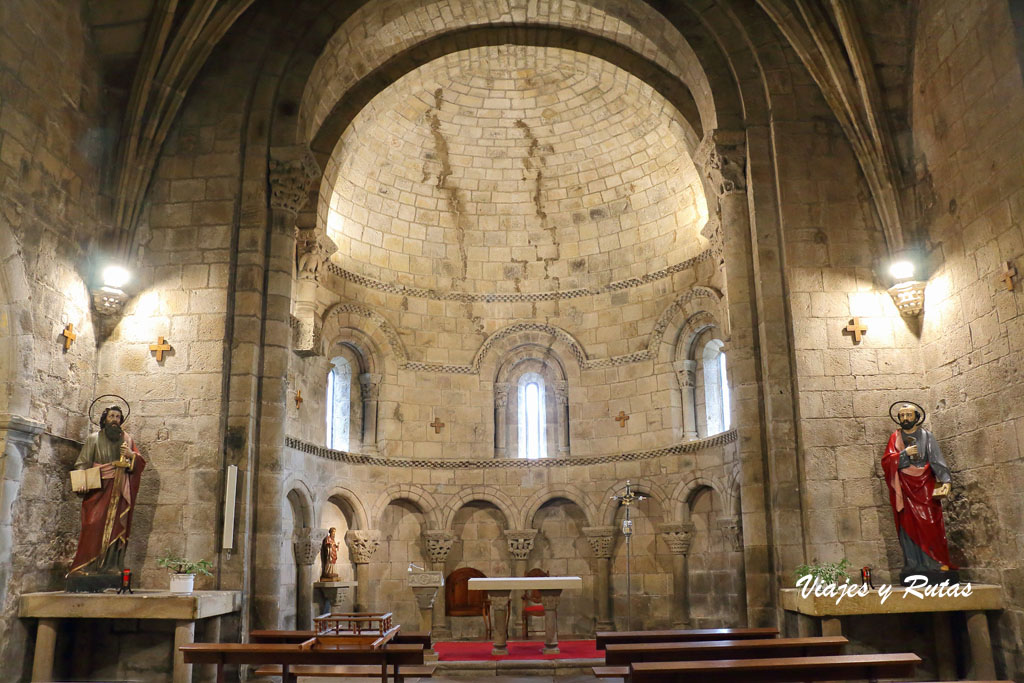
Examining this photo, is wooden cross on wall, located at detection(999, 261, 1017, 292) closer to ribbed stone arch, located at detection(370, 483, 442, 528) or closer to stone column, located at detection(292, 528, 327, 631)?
ribbed stone arch, located at detection(370, 483, 442, 528)

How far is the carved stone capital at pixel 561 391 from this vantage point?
55.7ft

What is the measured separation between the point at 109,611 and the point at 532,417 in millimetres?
9240

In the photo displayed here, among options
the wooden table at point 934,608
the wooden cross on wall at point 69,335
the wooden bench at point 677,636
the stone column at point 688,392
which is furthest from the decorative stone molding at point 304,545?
the wooden table at point 934,608

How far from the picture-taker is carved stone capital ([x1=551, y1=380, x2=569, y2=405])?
16969mm

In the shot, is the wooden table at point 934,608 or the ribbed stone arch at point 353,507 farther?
the ribbed stone arch at point 353,507

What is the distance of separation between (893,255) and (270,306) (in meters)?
8.16

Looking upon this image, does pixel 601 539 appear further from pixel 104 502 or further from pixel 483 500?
pixel 104 502

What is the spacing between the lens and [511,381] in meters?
17.3

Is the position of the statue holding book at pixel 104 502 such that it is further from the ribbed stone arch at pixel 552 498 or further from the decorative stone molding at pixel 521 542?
the ribbed stone arch at pixel 552 498

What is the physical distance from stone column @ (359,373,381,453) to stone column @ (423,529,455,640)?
1.84 meters

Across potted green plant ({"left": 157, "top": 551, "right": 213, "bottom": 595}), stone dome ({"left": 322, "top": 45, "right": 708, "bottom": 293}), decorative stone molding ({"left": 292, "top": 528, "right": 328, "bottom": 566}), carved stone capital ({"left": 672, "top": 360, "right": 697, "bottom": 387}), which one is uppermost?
stone dome ({"left": 322, "top": 45, "right": 708, "bottom": 293})

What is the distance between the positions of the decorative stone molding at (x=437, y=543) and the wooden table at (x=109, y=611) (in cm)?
634

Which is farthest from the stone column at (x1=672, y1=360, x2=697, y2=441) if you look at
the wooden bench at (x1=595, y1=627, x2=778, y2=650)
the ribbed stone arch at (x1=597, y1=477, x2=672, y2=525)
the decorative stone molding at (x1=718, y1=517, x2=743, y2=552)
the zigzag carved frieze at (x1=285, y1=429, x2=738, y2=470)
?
the wooden bench at (x1=595, y1=627, x2=778, y2=650)

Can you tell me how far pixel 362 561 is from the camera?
1527 cm
